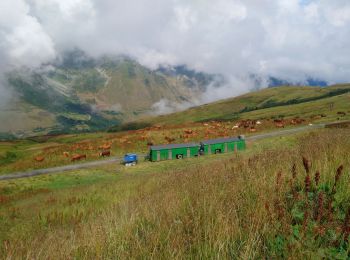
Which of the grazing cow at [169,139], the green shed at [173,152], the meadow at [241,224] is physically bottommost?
the green shed at [173,152]

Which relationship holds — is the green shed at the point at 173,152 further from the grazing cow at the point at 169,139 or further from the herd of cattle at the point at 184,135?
the grazing cow at the point at 169,139

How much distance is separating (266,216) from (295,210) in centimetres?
57

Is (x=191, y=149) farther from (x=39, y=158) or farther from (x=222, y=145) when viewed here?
(x=39, y=158)

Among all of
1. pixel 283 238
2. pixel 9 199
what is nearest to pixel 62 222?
pixel 283 238

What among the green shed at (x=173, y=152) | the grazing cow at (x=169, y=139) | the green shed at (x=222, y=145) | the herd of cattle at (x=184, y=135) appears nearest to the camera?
the green shed at (x=173, y=152)

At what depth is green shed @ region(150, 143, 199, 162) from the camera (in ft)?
145

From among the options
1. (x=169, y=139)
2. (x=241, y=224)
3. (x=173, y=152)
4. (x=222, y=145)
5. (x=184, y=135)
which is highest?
(x=184, y=135)

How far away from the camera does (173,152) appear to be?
44.9 meters

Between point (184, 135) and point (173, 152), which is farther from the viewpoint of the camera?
point (184, 135)

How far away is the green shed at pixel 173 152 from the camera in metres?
44.2

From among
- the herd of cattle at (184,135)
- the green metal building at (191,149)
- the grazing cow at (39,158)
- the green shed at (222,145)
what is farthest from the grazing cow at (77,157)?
the green shed at (222,145)

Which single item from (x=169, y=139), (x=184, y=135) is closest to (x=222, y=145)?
(x=169, y=139)

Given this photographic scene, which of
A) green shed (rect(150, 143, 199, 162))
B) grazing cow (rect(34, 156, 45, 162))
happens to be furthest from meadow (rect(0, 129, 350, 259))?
grazing cow (rect(34, 156, 45, 162))

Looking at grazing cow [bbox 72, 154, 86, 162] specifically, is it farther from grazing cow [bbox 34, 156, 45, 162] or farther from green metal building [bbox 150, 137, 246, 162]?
green metal building [bbox 150, 137, 246, 162]
